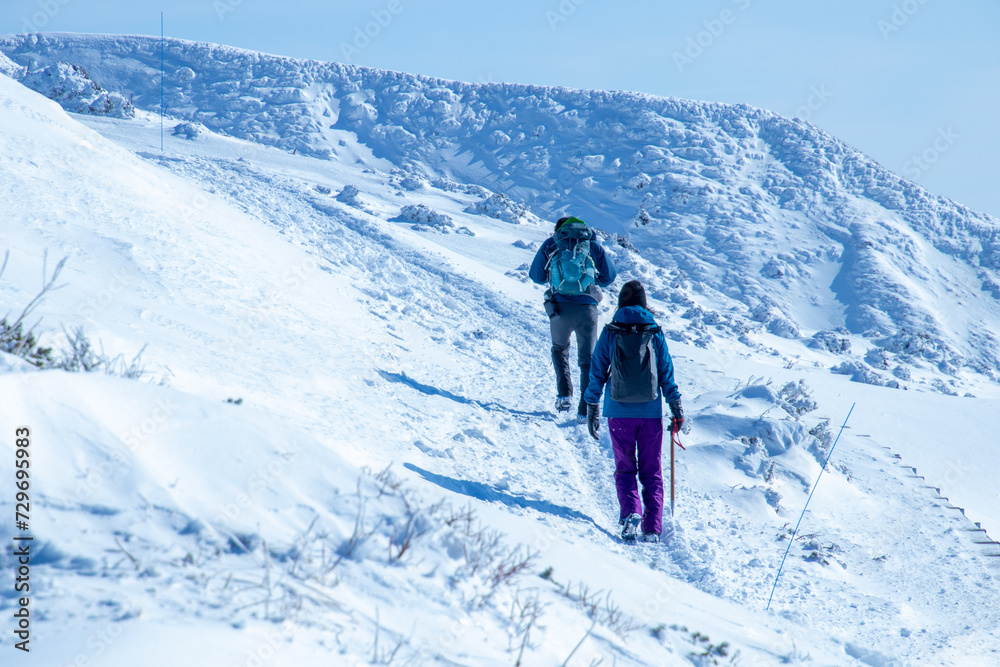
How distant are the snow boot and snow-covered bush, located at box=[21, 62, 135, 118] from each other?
2678 centimetres

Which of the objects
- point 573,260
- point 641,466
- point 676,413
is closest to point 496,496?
point 641,466

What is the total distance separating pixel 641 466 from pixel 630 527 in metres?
0.46

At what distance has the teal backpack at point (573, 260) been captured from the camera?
6.13 metres

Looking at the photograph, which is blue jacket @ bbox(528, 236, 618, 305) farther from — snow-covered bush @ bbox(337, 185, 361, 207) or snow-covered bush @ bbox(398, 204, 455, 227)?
snow-covered bush @ bbox(337, 185, 361, 207)

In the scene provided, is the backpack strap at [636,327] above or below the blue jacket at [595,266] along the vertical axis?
below

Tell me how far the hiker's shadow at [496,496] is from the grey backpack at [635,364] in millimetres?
924

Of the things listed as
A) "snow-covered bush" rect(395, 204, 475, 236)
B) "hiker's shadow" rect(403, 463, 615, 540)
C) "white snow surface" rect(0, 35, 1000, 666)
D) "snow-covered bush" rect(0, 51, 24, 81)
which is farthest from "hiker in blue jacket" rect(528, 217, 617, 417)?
"snow-covered bush" rect(0, 51, 24, 81)

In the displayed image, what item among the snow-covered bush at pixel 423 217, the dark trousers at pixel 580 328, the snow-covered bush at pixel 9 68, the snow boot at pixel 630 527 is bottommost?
the snow boot at pixel 630 527

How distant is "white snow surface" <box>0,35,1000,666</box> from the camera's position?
6.64 feet

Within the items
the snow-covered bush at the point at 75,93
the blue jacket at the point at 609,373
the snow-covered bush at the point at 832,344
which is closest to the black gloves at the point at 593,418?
the blue jacket at the point at 609,373

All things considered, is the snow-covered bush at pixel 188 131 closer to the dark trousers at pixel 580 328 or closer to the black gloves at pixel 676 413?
the dark trousers at pixel 580 328

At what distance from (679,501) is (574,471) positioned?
0.92m

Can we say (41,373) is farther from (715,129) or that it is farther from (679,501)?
(715,129)

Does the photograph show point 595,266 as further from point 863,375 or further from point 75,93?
point 75,93
